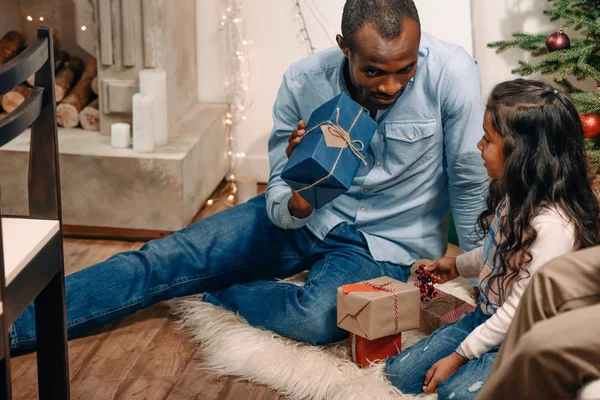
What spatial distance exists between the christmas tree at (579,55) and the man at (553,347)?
4.63 feet

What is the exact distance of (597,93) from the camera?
8.66 feet

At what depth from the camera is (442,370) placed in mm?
1813

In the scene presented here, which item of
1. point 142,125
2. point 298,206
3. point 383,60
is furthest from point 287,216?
point 142,125

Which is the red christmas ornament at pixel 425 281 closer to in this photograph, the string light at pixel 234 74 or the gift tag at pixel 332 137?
the gift tag at pixel 332 137

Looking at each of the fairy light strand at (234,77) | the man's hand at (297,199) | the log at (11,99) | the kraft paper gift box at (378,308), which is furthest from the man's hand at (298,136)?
the log at (11,99)

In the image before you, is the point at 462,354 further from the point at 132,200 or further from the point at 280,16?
the point at 280,16

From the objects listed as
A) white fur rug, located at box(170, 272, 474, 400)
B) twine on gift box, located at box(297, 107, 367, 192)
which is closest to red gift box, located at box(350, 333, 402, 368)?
white fur rug, located at box(170, 272, 474, 400)

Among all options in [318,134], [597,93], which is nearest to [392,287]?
[318,134]

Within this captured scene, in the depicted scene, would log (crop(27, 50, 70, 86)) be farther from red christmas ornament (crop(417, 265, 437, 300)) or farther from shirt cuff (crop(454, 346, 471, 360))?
shirt cuff (crop(454, 346, 471, 360))

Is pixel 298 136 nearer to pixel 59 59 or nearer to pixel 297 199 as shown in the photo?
pixel 297 199

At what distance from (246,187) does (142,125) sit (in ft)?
1.66

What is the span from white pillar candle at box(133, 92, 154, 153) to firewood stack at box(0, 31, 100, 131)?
30 cm

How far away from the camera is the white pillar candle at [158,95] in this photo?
2.82m

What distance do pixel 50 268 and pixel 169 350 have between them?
71cm
